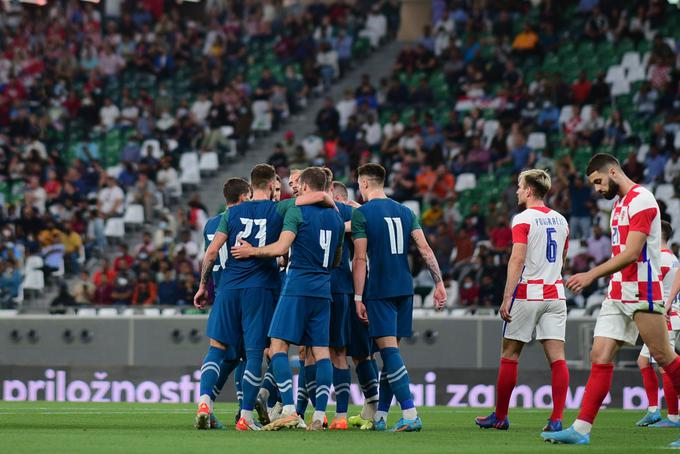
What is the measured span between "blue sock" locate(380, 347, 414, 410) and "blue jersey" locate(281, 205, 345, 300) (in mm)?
744

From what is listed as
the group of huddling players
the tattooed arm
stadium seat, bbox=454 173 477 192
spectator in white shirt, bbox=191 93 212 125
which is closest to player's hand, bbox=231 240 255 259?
the group of huddling players

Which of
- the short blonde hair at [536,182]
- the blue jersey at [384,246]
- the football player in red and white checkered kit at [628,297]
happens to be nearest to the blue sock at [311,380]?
the blue jersey at [384,246]

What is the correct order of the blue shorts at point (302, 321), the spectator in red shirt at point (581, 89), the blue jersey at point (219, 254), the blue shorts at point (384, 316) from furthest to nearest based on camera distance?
1. the spectator in red shirt at point (581, 89)
2. the blue jersey at point (219, 254)
3. the blue shorts at point (384, 316)
4. the blue shorts at point (302, 321)

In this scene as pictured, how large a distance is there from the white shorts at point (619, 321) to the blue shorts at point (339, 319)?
285 centimetres

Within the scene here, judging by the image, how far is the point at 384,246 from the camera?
12.2 metres

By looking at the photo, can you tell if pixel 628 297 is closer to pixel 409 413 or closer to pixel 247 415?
pixel 409 413

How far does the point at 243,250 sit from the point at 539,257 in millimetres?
2545

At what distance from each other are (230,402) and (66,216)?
9530 millimetres

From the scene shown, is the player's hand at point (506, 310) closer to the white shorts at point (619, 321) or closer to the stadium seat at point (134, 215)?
the white shorts at point (619, 321)

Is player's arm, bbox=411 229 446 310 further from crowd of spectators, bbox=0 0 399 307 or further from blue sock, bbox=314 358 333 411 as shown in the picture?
crowd of spectators, bbox=0 0 399 307

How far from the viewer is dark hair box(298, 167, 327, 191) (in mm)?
11906

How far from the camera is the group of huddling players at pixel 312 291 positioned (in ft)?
38.7

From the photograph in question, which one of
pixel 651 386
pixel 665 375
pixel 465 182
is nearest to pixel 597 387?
pixel 665 375

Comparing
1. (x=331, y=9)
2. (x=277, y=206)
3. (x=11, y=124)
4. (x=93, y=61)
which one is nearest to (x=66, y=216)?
(x=11, y=124)
